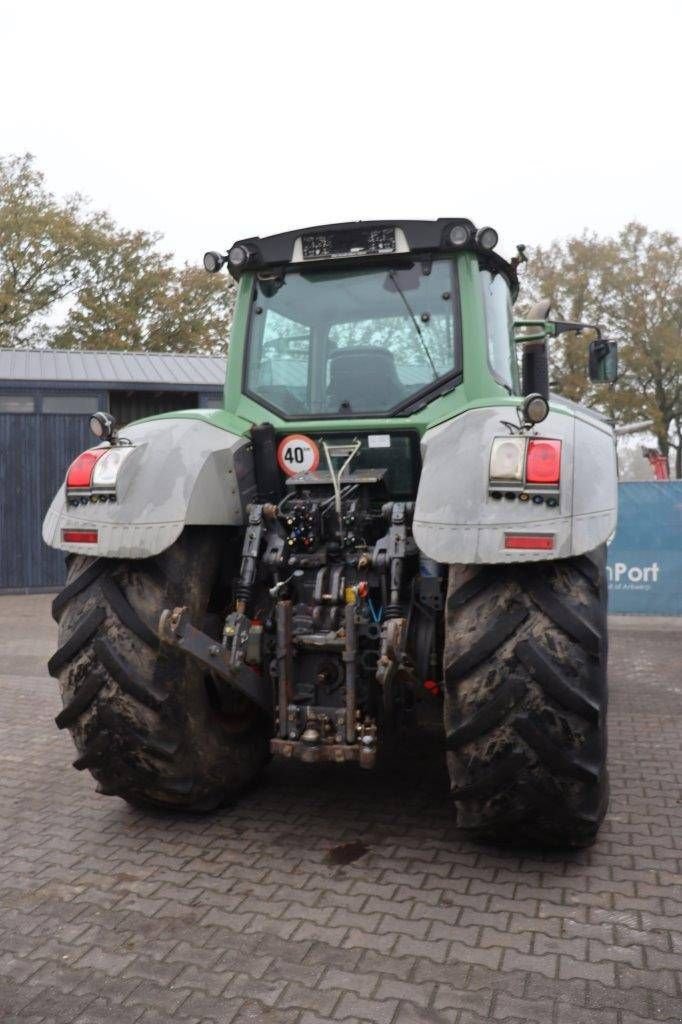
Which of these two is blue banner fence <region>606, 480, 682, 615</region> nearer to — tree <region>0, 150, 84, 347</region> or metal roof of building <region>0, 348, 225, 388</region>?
metal roof of building <region>0, 348, 225, 388</region>

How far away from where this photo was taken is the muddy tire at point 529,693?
3350 mm

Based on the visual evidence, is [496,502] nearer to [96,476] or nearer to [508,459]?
[508,459]

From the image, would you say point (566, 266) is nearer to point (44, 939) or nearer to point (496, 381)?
point (496, 381)

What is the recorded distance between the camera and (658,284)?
93.4 ft

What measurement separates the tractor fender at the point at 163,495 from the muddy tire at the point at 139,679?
0.52ft

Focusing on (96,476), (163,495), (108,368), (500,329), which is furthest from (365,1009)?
(108,368)

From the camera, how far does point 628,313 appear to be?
2897 cm

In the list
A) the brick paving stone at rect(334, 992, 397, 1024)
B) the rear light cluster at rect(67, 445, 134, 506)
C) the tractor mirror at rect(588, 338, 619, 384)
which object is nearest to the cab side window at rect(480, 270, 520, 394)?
the rear light cluster at rect(67, 445, 134, 506)

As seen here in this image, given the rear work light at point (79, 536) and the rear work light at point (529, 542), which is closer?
the rear work light at point (529, 542)

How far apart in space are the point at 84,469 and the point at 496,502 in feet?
6.14

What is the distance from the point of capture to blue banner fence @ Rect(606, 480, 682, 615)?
11172 millimetres

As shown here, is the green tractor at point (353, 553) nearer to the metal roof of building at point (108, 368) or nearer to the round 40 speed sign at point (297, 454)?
the round 40 speed sign at point (297, 454)

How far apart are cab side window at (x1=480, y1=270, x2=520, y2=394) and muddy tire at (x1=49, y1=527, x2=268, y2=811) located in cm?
166

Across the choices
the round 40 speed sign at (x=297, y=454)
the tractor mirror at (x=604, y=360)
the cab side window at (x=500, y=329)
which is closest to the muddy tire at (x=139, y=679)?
the round 40 speed sign at (x=297, y=454)
